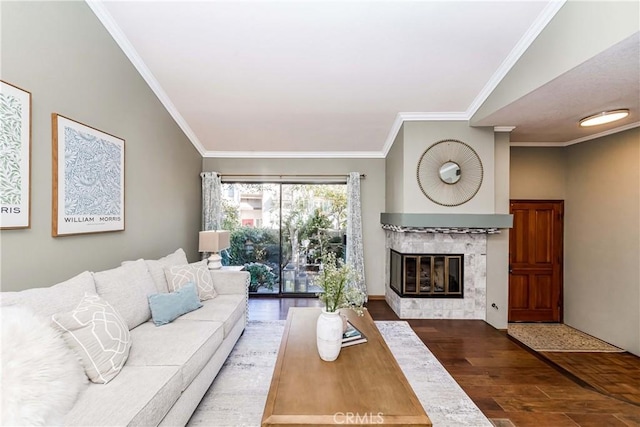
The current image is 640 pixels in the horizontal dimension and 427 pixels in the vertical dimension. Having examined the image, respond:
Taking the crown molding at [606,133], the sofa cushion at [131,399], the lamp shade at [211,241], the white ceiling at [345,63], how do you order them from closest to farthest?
the sofa cushion at [131,399], the white ceiling at [345,63], the crown molding at [606,133], the lamp shade at [211,241]

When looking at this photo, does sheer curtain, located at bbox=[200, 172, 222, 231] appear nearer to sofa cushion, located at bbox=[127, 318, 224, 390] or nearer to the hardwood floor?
sofa cushion, located at bbox=[127, 318, 224, 390]

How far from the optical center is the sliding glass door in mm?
5223

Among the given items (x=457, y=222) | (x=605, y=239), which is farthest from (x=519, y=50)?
(x=605, y=239)

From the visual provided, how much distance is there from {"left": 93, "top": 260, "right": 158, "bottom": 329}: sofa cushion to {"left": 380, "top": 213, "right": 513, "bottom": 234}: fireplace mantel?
3.05 metres

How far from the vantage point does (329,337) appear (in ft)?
6.29

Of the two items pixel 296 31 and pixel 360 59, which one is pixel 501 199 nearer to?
pixel 360 59

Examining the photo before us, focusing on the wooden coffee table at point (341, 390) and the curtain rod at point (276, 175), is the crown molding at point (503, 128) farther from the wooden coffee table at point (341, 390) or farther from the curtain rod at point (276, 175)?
the wooden coffee table at point (341, 390)

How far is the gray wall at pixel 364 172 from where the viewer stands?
5129 mm

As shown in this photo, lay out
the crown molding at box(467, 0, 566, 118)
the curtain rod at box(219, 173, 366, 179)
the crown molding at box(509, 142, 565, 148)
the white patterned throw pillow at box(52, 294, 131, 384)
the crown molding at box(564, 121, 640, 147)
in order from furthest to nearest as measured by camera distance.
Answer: the curtain rod at box(219, 173, 366, 179), the crown molding at box(509, 142, 565, 148), the crown molding at box(564, 121, 640, 147), the crown molding at box(467, 0, 566, 118), the white patterned throw pillow at box(52, 294, 131, 384)

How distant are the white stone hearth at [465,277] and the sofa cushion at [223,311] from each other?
228 centimetres

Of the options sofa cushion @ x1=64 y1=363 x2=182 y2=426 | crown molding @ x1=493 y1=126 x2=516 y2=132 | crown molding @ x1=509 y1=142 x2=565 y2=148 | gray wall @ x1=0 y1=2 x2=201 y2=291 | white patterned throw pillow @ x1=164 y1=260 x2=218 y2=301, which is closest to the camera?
sofa cushion @ x1=64 y1=363 x2=182 y2=426

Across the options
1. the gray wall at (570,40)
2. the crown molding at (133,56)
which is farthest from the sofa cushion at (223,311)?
the gray wall at (570,40)

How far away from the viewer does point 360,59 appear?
3.00 m

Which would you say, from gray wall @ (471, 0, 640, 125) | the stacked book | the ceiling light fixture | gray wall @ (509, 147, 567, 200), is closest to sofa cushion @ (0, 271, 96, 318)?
the stacked book
